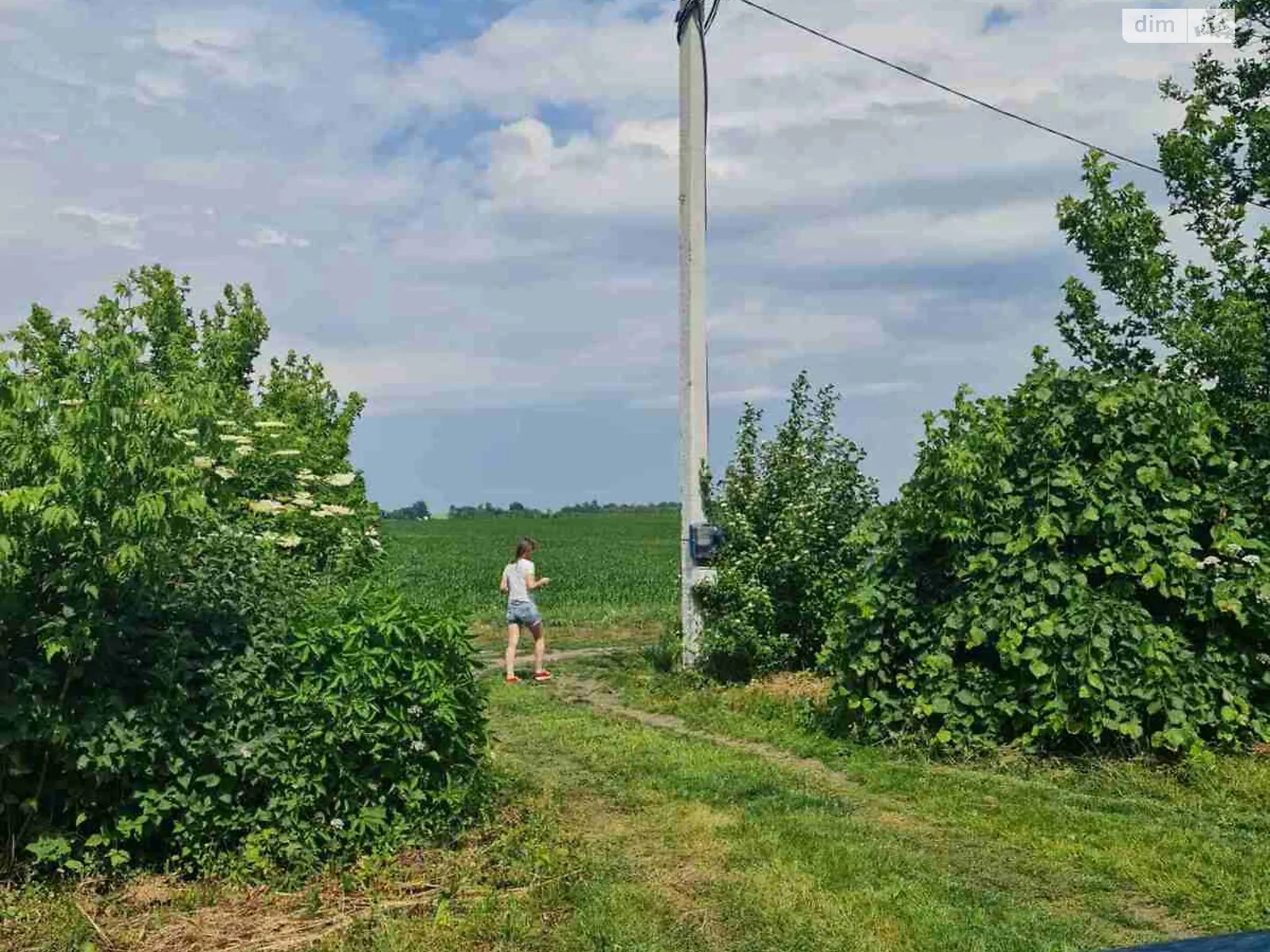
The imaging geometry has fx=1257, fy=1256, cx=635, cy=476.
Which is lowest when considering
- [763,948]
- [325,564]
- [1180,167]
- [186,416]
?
[763,948]

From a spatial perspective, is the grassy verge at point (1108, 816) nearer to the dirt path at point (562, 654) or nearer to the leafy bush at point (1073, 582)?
the leafy bush at point (1073, 582)

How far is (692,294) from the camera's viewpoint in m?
13.8

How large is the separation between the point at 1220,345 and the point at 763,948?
6.92 m

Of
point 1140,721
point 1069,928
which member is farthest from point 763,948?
point 1140,721

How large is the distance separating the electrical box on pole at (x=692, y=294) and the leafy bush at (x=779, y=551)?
215 mm

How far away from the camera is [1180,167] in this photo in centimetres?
1152

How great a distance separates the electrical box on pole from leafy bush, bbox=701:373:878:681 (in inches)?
8.5

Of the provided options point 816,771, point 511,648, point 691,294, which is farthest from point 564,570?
point 816,771

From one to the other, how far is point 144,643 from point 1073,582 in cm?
652

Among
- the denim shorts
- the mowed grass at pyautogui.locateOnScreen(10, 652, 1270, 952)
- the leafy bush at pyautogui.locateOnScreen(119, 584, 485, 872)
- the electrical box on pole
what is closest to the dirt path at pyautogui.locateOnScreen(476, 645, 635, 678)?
the denim shorts

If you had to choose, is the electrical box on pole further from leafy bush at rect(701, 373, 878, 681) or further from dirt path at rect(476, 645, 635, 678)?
dirt path at rect(476, 645, 635, 678)

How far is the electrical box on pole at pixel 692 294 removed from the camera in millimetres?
13828

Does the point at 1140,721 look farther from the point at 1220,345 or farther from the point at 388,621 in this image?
the point at 388,621

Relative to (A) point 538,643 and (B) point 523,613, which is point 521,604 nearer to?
(B) point 523,613
